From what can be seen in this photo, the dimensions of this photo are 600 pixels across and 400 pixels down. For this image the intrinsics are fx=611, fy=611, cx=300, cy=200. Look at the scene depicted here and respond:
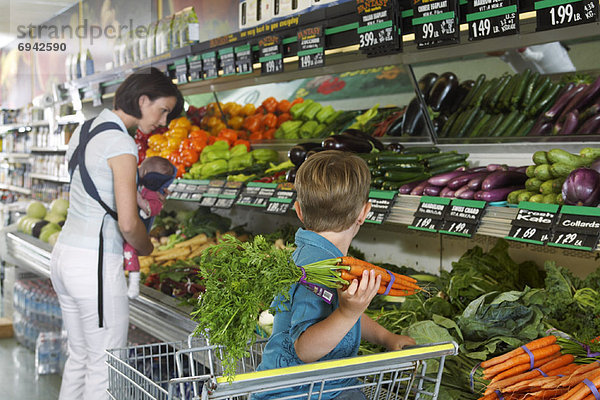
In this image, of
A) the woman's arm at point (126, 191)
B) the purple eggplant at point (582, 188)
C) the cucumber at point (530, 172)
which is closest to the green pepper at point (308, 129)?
the woman's arm at point (126, 191)

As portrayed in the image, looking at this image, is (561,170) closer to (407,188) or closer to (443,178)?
(443,178)

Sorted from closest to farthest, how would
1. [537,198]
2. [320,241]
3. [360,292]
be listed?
[360,292], [320,241], [537,198]

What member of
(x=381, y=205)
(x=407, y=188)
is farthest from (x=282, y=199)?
(x=407, y=188)

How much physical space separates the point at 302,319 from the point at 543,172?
1.46 meters

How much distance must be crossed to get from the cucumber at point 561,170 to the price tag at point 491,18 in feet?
1.89

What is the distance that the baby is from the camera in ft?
11.1

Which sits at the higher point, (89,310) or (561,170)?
(561,170)

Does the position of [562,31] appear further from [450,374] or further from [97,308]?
[97,308]

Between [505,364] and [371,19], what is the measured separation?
6.09ft

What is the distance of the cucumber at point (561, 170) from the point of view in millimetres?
2508

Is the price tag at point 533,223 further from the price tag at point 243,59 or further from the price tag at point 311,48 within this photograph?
the price tag at point 243,59

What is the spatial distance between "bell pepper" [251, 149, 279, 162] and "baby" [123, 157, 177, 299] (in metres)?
1.14

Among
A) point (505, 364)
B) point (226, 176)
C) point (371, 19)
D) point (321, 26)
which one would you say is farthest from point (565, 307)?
point (226, 176)

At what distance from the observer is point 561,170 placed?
2.51m
